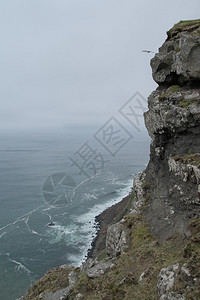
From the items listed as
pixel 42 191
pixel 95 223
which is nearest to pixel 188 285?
pixel 95 223

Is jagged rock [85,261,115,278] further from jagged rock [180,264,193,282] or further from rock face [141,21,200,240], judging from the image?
jagged rock [180,264,193,282]

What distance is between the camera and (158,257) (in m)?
17.0

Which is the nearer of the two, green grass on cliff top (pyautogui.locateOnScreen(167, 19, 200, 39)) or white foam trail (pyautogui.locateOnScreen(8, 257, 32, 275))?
green grass on cliff top (pyautogui.locateOnScreen(167, 19, 200, 39))

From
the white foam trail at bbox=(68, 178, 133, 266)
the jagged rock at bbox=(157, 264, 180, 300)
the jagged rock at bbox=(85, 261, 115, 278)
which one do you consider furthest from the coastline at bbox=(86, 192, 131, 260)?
the jagged rock at bbox=(157, 264, 180, 300)

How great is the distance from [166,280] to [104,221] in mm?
53553

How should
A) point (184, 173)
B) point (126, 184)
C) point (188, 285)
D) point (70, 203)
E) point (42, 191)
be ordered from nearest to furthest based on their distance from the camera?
point (188, 285)
point (184, 173)
point (70, 203)
point (42, 191)
point (126, 184)

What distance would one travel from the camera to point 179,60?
25.8 meters

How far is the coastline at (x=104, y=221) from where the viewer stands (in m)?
50.7

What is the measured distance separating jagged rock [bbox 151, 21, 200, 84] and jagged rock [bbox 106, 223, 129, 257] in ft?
55.0

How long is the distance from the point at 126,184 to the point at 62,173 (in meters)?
30.9

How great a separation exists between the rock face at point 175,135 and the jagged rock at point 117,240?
105 inches

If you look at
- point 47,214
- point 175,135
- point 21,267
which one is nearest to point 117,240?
point 175,135

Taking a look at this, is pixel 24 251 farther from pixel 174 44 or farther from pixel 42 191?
pixel 174 44

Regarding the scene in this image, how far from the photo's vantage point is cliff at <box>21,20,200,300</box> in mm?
13898
